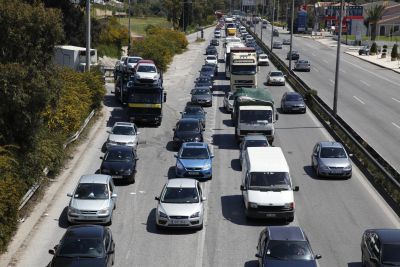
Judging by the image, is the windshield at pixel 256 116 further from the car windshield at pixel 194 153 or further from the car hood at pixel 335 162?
the car hood at pixel 335 162

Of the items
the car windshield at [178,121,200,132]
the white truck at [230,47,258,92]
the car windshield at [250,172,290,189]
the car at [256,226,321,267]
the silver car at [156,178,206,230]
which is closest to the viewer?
the car at [256,226,321,267]

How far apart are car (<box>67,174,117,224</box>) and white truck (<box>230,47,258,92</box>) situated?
29.0 m

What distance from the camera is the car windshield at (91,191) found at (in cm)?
2472

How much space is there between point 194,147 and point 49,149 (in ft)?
21.3

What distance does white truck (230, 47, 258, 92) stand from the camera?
53469mm

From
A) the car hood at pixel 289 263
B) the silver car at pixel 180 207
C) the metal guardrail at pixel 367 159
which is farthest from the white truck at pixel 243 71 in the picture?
the car hood at pixel 289 263

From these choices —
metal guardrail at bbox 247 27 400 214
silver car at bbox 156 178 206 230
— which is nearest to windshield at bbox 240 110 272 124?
metal guardrail at bbox 247 27 400 214

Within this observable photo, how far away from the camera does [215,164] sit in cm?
3403

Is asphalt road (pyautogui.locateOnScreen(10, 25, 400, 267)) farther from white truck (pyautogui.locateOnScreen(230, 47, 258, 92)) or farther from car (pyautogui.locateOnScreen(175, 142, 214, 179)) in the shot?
white truck (pyautogui.locateOnScreen(230, 47, 258, 92))

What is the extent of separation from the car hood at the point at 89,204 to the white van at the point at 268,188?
497cm

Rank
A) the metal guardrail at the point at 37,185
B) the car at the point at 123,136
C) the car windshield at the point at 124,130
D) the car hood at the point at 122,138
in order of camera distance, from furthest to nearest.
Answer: the car windshield at the point at 124,130 < the car hood at the point at 122,138 < the car at the point at 123,136 < the metal guardrail at the point at 37,185

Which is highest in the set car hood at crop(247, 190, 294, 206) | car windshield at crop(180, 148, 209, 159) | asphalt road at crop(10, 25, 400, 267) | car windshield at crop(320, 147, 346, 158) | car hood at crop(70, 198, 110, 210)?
car windshield at crop(320, 147, 346, 158)


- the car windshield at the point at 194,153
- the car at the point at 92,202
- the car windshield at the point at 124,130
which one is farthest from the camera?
the car windshield at the point at 124,130

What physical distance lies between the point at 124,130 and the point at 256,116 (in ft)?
22.8
